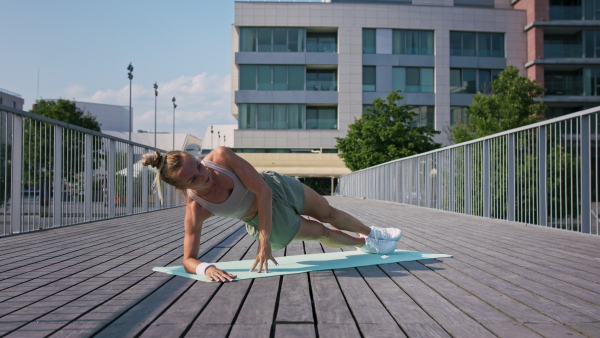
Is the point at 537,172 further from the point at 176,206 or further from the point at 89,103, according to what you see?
the point at 89,103

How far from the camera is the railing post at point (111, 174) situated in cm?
880

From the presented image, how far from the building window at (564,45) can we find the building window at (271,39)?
18.4 meters

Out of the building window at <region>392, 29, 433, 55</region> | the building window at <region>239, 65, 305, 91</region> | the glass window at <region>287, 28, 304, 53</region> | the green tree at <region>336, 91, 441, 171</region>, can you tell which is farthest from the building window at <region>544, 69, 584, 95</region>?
the building window at <region>239, 65, 305, 91</region>

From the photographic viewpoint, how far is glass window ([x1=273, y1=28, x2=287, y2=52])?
36.7m

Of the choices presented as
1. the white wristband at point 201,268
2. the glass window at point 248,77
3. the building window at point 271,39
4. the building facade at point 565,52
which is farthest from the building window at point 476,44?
the white wristband at point 201,268

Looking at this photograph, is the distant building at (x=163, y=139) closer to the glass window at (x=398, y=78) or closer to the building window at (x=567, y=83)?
the glass window at (x=398, y=78)

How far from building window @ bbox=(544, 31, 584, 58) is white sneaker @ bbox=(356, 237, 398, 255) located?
38.6 metres

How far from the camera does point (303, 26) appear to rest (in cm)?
3703

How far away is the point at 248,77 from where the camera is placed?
3656 cm

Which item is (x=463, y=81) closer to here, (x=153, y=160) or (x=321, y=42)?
(x=321, y=42)

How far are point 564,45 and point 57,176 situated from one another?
38646 mm

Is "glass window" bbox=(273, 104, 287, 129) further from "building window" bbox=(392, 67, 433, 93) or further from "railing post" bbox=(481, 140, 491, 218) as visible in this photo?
"railing post" bbox=(481, 140, 491, 218)

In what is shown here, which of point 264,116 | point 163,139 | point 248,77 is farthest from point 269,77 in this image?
point 163,139

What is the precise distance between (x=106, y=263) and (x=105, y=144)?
17.7 feet
